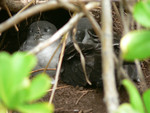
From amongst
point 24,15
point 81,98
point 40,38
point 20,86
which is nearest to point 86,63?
point 81,98

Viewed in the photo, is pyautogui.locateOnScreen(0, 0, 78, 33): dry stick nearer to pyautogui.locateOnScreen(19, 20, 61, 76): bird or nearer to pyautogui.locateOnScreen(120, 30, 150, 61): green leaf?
pyautogui.locateOnScreen(120, 30, 150, 61): green leaf

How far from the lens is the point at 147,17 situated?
0.87 feet

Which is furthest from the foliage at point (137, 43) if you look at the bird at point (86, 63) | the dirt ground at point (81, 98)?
the bird at point (86, 63)

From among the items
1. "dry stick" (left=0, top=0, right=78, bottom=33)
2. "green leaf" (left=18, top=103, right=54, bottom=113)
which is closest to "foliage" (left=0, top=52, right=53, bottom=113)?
"green leaf" (left=18, top=103, right=54, bottom=113)

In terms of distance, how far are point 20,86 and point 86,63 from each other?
113cm

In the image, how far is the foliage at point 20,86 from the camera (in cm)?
23

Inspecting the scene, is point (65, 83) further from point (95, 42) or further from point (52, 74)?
point (95, 42)

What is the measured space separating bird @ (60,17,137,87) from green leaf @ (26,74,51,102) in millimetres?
1056

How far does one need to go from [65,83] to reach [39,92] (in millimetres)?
1322

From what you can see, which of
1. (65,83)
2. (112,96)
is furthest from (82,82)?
(112,96)

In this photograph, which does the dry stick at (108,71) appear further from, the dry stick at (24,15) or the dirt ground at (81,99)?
the dirt ground at (81,99)

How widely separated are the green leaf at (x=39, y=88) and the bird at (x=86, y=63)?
1.06m

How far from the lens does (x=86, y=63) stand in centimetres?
135

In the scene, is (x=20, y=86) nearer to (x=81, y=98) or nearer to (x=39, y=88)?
(x=39, y=88)
